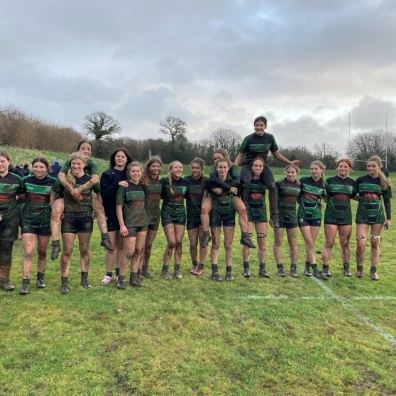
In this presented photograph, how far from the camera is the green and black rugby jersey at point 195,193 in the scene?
7.11m

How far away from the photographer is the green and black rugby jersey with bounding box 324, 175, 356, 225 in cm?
752

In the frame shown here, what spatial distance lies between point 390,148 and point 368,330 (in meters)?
69.3

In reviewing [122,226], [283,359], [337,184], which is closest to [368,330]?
[283,359]

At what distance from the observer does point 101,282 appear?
6.75m

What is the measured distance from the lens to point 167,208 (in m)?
6.97

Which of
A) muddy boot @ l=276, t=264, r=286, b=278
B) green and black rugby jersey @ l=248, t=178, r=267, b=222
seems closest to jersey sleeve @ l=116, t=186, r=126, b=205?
green and black rugby jersey @ l=248, t=178, r=267, b=222

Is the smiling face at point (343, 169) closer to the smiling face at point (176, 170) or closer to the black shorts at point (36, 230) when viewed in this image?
the smiling face at point (176, 170)

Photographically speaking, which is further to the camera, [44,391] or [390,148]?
[390,148]

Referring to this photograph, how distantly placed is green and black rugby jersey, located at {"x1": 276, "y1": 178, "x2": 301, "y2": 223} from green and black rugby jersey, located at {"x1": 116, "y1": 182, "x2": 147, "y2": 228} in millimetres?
2601

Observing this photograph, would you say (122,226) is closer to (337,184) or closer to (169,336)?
(169,336)

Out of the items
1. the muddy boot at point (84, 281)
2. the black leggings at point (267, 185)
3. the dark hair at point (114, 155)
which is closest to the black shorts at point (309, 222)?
the black leggings at point (267, 185)

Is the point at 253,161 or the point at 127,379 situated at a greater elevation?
the point at 253,161

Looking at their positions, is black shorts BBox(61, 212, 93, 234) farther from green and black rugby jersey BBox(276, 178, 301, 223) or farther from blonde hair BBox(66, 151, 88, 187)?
green and black rugby jersey BBox(276, 178, 301, 223)

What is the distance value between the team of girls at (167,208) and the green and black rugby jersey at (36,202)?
14 millimetres
